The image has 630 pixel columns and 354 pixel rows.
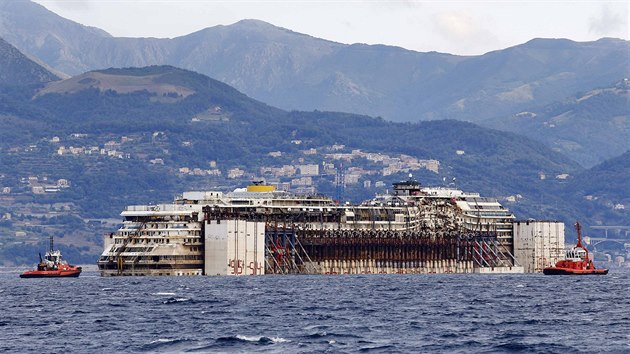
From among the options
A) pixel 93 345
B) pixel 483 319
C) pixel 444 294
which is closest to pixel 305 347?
pixel 93 345

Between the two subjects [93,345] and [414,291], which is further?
[414,291]

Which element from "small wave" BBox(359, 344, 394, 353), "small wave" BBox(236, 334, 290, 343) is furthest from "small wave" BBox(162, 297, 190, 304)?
"small wave" BBox(359, 344, 394, 353)

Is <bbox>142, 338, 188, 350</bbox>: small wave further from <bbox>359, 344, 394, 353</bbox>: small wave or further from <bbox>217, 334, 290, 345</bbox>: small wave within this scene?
<bbox>359, 344, 394, 353</bbox>: small wave

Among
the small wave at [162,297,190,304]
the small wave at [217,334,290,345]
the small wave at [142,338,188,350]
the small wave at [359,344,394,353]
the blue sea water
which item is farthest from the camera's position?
the small wave at [162,297,190,304]

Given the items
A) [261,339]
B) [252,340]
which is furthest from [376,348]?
[252,340]

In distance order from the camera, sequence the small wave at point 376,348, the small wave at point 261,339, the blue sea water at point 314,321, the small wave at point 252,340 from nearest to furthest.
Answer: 1. the small wave at point 376,348
2. the blue sea water at point 314,321
3. the small wave at point 252,340
4. the small wave at point 261,339

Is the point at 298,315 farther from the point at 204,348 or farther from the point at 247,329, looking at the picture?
the point at 204,348

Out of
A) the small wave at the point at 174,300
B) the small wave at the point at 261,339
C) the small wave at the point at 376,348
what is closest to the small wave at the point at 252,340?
the small wave at the point at 261,339

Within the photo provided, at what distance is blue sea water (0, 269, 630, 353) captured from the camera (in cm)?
12269

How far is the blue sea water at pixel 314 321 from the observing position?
123 meters

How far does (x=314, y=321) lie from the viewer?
144 meters

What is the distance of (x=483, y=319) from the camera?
14525cm

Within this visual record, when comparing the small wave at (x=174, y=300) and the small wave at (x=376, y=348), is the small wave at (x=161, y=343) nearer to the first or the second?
the small wave at (x=376, y=348)

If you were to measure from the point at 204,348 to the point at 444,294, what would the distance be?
69.1 meters
